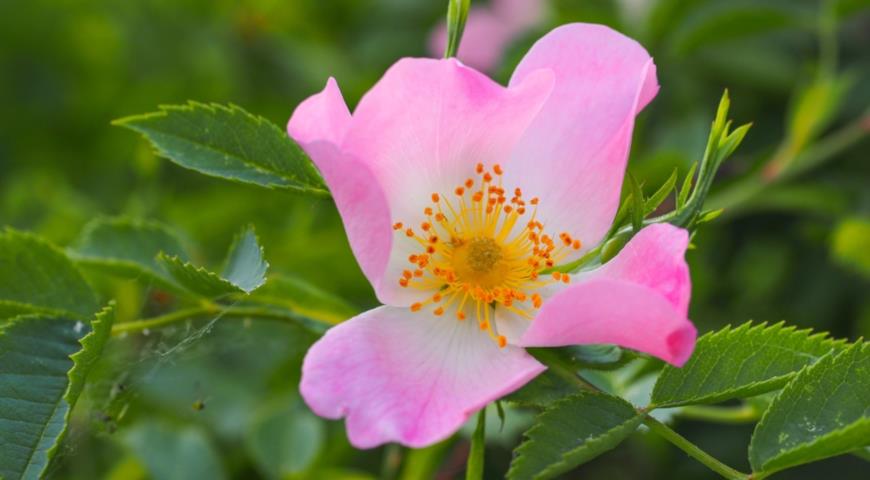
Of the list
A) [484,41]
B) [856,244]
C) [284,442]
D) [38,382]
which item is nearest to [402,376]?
[38,382]

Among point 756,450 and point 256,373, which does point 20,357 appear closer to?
point 756,450

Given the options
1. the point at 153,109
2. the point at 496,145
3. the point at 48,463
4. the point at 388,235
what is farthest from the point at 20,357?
the point at 153,109

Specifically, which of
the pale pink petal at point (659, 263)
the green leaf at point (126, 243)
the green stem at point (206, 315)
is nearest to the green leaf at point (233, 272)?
the green stem at point (206, 315)

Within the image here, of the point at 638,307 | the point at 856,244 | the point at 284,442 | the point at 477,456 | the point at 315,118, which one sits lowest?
the point at 284,442

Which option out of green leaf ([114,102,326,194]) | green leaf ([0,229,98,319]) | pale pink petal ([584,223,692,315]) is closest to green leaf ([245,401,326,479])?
green leaf ([0,229,98,319])

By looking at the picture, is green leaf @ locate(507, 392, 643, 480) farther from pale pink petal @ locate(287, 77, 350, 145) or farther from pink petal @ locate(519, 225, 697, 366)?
pale pink petal @ locate(287, 77, 350, 145)

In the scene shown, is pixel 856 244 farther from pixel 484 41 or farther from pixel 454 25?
pixel 484 41
